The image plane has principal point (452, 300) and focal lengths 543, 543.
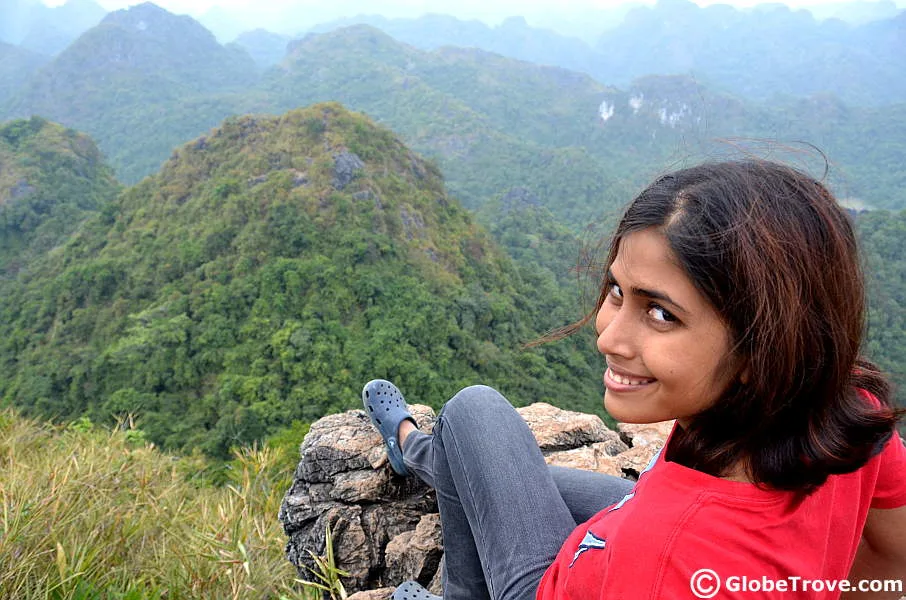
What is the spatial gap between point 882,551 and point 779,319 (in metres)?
0.54

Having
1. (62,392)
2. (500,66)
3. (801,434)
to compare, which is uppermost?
(500,66)

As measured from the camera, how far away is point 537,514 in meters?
1.21

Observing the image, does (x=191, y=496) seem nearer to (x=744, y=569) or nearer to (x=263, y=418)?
(x=744, y=569)

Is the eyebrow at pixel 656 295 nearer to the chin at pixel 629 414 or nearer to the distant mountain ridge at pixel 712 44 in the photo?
the chin at pixel 629 414

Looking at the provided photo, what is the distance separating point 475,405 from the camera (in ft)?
4.77

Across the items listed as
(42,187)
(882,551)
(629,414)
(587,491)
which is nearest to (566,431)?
(587,491)

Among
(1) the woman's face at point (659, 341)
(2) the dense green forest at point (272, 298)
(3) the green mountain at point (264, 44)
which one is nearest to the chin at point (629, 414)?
(1) the woman's face at point (659, 341)

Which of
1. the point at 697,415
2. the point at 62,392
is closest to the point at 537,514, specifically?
the point at 697,415

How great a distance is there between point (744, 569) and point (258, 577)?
5.55ft

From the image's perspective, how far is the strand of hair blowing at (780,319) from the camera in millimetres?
678

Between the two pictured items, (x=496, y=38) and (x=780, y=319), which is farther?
(x=496, y=38)

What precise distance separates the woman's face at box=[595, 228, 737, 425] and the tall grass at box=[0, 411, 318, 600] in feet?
4.58

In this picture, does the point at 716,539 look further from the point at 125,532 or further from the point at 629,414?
the point at 125,532

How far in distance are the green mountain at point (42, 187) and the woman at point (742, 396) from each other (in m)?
22.4
